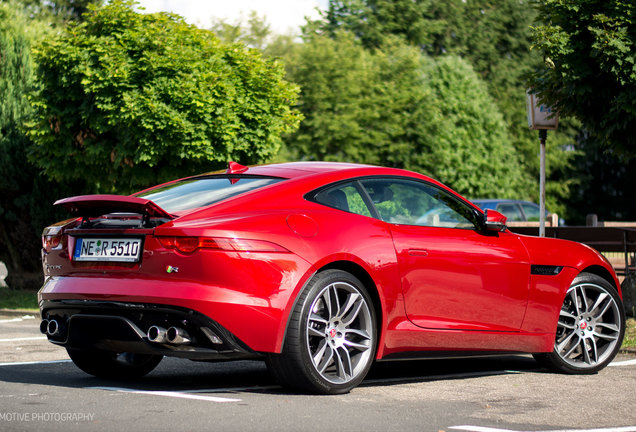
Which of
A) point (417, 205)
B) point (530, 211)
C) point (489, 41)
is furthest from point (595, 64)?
point (489, 41)

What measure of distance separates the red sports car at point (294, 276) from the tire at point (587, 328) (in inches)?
10.7

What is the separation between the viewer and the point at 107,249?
6.08 m

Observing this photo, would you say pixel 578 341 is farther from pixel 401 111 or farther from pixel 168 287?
pixel 401 111

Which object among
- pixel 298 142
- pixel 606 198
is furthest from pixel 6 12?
pixel 606 198

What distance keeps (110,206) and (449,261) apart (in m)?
2.31

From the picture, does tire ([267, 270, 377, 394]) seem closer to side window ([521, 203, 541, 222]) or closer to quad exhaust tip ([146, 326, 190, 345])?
quad exhaust tip ([146, 326, 190, 345])

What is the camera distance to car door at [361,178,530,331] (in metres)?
6.62

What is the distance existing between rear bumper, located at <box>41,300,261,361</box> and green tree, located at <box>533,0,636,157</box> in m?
6.88

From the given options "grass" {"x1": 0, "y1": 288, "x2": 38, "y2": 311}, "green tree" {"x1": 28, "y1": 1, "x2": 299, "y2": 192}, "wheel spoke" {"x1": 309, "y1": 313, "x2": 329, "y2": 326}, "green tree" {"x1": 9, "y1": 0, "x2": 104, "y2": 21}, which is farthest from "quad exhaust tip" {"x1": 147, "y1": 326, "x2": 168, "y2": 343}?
"green tree" {"x1": 9, "y1": 0, "x2": 104, "y2": 21}

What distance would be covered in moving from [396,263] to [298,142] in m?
34.3

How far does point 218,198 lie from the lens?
6270 millimetres

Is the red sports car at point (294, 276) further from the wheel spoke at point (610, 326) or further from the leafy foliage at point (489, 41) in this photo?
the leafy foliage at point (489, 41)

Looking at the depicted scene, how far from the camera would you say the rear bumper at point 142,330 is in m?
5.77

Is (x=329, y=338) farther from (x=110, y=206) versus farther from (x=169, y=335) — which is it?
(x=110, y=206)
